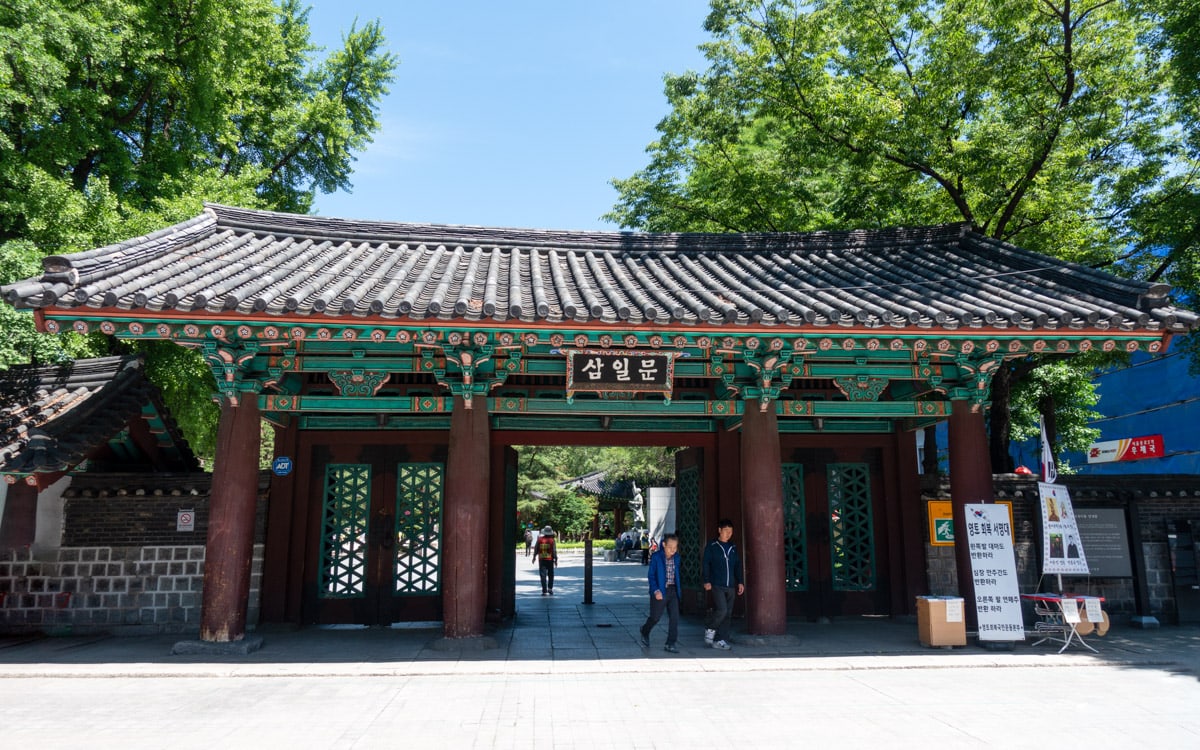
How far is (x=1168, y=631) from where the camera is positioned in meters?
10.8

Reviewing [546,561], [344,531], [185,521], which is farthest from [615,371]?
[546,561]

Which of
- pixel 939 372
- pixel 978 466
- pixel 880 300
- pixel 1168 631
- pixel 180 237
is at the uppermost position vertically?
pixel 180 237

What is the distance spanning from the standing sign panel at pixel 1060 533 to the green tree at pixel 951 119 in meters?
3.88

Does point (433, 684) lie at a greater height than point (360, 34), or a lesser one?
lesser

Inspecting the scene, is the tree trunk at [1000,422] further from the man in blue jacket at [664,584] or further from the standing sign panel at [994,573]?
the man in blue jacket at [664,584]

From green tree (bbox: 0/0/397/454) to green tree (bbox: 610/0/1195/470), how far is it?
10.6m

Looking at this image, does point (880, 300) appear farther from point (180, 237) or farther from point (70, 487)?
point (70, 487)

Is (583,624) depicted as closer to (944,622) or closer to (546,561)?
(546,561)

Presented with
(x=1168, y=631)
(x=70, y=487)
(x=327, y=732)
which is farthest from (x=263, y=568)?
(x=1168, y=631)

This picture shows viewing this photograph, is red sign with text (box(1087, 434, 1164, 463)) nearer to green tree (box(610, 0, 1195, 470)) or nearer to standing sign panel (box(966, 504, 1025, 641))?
green tree (box(610, 0, 1195, 470))

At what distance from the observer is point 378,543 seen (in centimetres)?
1103

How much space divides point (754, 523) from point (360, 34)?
19.3m

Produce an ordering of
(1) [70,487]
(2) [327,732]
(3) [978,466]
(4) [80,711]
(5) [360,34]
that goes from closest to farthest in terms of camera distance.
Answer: (2) [327,732] < (4) [80,711] < (3) [978,466] < (1) [70,487] < (5) [360,34]

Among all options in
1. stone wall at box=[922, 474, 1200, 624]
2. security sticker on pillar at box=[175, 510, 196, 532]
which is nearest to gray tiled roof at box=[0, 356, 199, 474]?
security sticker on pillar at box=[175, 510, 196, 532]
